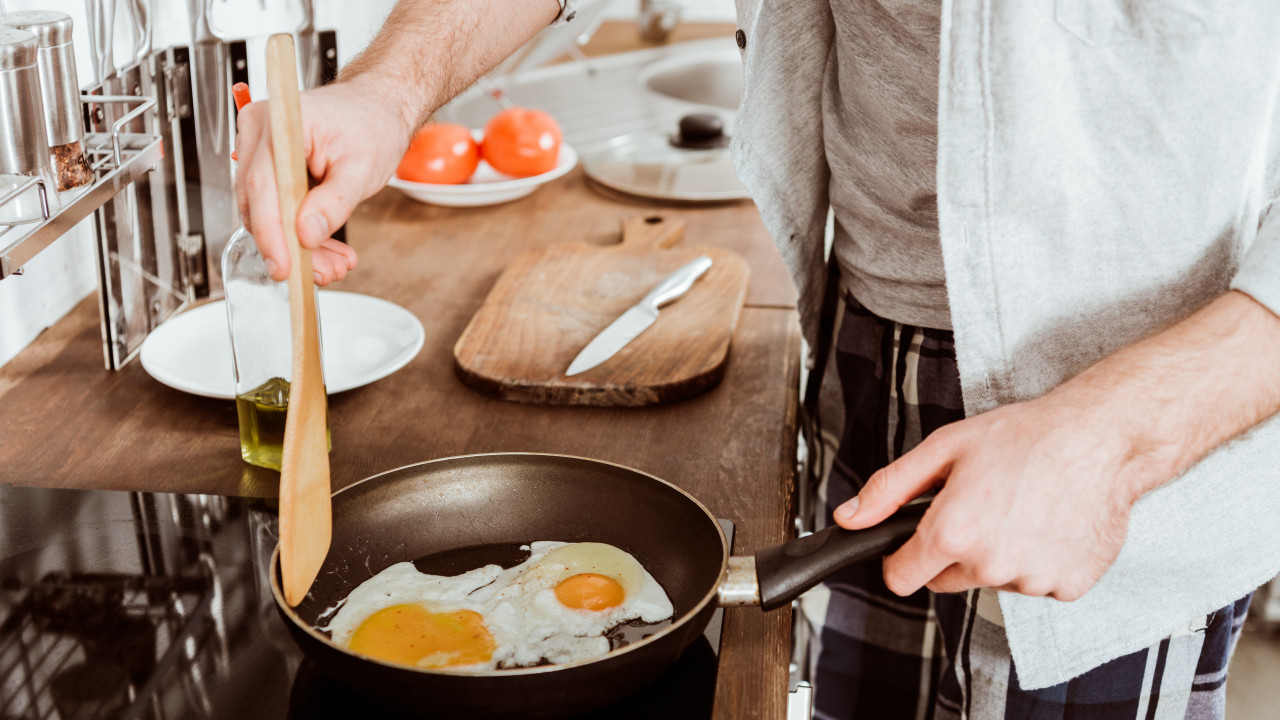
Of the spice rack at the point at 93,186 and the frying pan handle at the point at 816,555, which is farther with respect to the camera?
the spice rack at the point at 93,186

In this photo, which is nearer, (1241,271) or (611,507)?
(1241,271)

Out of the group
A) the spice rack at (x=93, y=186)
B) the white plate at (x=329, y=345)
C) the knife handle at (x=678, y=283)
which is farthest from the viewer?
the knife handle at (x=678, y=283)

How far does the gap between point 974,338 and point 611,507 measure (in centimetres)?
32

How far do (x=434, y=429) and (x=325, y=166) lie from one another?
1.08 ft

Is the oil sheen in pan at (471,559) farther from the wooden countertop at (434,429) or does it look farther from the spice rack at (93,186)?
the spice rack at (93,186)

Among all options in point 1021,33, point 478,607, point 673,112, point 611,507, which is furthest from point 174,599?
point 673,112

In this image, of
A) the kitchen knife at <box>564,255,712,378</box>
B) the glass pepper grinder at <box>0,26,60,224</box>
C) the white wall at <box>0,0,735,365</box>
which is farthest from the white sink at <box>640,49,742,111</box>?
the glass pepper grinder at <box>0,26,60,224</box>

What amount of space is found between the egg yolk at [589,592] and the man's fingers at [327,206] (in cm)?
30

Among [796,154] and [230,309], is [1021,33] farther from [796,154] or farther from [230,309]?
[230,309]

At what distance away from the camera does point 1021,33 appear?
2.56ft

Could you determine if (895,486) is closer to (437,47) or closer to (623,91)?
(437,47)

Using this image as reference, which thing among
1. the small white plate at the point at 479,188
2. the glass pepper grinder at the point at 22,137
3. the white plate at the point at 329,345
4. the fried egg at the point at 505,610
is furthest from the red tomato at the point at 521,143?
the fried egg at the point at 505,610

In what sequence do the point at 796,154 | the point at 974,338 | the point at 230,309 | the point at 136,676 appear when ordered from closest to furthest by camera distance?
the point at 136,676 → the point at 974,338 → the point at 230,309 → the point at 796,154

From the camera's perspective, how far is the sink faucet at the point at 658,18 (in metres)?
2.73
